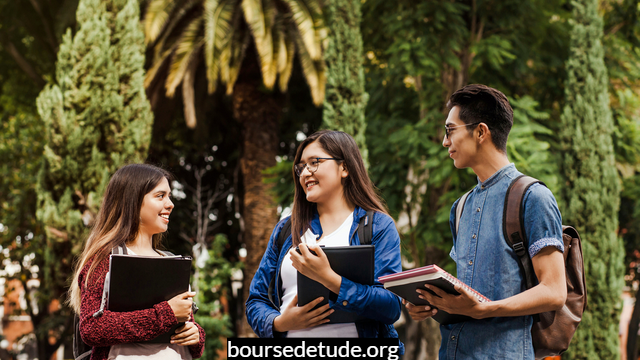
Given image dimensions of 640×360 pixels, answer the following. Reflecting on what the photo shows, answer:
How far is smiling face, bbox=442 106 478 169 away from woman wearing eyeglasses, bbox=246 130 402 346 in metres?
0.45

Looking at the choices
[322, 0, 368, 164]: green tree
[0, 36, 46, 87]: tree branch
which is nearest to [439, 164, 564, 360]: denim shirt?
[322, 0, 368, 164]: green tree

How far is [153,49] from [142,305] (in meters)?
11.9

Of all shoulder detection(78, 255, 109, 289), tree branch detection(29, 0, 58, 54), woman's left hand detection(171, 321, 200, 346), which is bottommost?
woman's left hand detection(171, 321, 200, 346)

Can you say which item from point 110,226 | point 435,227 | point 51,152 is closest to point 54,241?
point 51,152

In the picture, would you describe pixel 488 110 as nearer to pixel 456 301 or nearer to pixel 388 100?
pixel 456 301

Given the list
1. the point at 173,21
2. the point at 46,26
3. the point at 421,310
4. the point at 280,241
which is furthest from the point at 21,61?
the point at 421,310

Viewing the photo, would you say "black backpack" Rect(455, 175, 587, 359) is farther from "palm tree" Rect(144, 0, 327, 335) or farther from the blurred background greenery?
"palm tree" Rect(144, 0, 327, 335)

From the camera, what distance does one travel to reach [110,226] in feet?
9.25

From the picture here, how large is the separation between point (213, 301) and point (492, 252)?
9.30 metres

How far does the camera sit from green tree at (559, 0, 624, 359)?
9750 millimetres

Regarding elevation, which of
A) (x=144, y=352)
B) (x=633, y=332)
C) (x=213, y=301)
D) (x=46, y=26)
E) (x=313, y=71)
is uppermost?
(x=46, y=26)

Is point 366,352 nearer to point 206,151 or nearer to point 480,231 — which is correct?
point 480,231

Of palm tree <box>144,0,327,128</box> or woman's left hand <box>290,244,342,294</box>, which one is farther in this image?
palm tree <box>144,0,327,128</box>

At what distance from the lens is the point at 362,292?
2.15 metres
